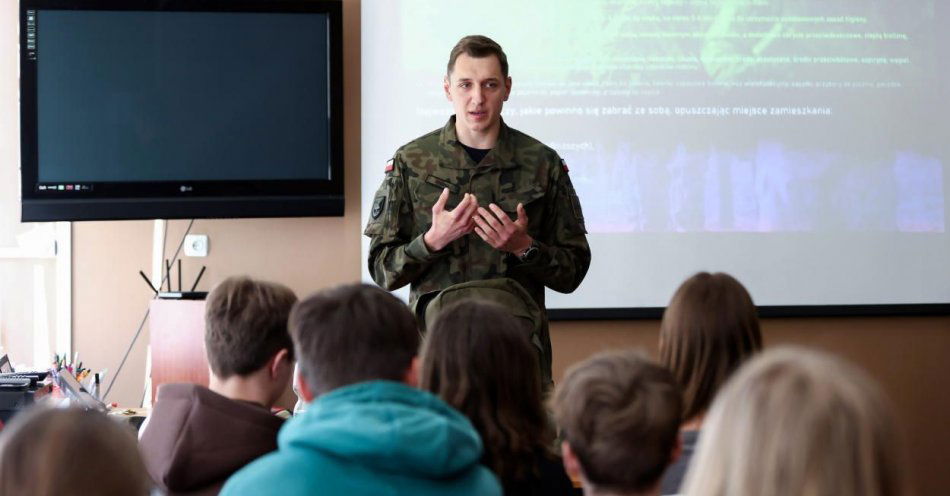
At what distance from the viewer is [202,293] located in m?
4.25

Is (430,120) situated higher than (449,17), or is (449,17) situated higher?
(449,17)

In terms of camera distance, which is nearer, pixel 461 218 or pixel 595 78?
pixel 461 218

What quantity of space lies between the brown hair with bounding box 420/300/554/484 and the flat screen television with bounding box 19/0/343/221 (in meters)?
2.51

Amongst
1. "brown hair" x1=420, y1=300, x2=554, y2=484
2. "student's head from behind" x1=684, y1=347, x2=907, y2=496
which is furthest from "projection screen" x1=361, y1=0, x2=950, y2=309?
"student's head from behind" x1=684, y1=347, x2=907, y2=496

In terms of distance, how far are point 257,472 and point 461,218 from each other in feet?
5.39

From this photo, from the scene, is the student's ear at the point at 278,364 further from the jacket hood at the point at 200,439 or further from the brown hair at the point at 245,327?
the jacket hood at the point at 200,439

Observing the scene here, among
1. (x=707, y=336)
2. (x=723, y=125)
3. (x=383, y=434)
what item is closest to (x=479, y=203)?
(x=707, y=336)

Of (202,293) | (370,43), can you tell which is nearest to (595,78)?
(370,43)

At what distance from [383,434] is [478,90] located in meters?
1.96

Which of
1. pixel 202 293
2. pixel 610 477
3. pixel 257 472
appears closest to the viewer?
pixel 257 472

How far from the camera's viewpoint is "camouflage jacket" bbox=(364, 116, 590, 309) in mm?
3293

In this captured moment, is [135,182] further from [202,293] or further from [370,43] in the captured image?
[370,43]

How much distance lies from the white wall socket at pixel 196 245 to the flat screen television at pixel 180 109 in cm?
23

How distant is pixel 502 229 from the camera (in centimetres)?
305
